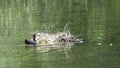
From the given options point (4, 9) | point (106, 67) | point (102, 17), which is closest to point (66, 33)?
point (106, 67)

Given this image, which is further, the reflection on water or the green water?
the reflection on water

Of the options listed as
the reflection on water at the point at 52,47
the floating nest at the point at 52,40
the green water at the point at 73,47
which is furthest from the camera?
the floating nest at the point at 52,40

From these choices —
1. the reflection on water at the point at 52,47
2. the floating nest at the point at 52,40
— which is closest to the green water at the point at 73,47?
the reflection on water at the point at 52,47

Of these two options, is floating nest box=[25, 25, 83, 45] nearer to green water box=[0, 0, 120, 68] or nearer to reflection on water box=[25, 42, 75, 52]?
reflection on water box=[25, 42, 75, 52]

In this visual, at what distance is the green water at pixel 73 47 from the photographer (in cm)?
2656

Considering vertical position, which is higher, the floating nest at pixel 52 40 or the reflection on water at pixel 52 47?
the floating nest at pixel 52 40

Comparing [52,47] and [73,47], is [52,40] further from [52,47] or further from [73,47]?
[73,47]

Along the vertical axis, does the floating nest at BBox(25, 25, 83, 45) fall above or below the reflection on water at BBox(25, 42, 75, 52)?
above

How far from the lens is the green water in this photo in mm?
26562

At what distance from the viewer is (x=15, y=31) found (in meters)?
38.8

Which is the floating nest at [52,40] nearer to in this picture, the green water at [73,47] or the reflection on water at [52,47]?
the reflection on water at [52,47]

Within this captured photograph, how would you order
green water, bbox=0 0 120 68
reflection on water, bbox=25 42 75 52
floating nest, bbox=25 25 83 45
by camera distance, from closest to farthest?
green water, bbox=0 0 120 68, reflection on water, bbox=25 42 75 52, floating nest, bbox=25 25 83 45

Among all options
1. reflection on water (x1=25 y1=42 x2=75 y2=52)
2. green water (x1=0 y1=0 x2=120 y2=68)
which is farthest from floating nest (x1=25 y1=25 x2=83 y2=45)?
green water (x1=0 y1=0 x2=120 y2=68)

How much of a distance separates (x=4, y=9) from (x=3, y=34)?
25.0 meters
